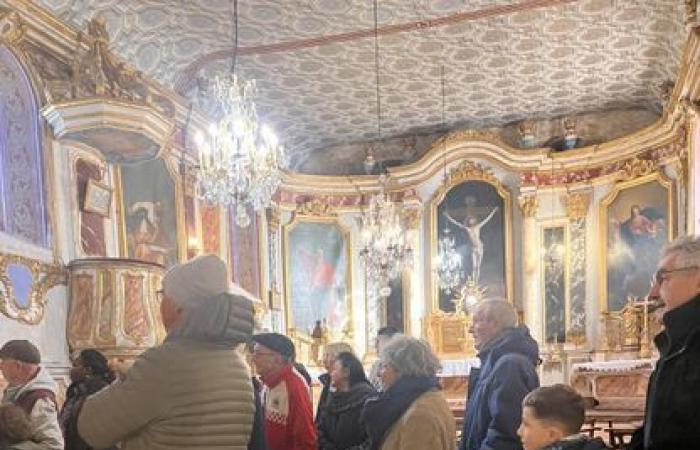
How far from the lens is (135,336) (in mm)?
6992

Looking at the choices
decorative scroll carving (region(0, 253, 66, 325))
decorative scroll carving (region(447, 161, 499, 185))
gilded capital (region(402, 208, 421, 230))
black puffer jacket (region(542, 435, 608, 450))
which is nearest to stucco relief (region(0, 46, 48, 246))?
decorative scroll carving (region(0, 253, 66, 325))

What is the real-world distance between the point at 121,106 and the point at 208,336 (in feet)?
18.3

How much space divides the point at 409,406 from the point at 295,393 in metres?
0.80

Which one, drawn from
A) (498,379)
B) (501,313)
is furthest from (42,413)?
(501,313)

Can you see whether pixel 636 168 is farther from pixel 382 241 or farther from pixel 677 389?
pixel 677 389

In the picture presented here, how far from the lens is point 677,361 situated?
226 cm

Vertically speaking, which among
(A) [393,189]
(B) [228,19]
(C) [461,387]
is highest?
(B) [228,19]

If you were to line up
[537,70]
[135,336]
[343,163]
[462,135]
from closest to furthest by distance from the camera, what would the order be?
[135,336]
[537,70]
[462,135]
[343,163]

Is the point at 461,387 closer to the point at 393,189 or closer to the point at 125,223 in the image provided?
the point at 393,189

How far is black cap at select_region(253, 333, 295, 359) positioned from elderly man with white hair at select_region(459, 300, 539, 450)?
0.95 m

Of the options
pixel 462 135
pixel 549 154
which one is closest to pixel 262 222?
pixel 462 135

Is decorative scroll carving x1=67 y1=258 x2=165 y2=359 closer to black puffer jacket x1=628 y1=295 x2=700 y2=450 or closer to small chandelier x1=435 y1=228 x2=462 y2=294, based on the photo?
black puffer jacket x1=628 y1=295 x2=700 y2=450

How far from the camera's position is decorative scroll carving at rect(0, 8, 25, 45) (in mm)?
6910

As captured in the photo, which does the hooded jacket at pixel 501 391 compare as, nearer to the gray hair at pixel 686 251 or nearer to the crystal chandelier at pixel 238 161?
the gray hair at pixel 686 251
